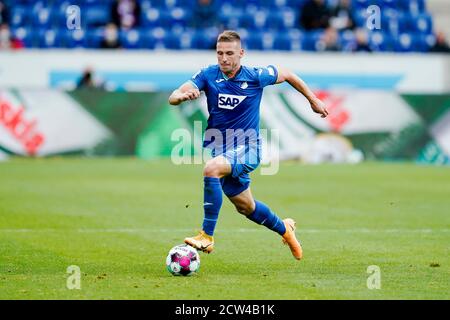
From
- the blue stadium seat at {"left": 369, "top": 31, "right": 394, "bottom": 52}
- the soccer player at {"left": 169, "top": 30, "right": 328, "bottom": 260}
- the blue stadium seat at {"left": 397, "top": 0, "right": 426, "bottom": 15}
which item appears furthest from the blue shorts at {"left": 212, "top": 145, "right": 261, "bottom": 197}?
the blue stadium seat at {"left": 397, "top": 0, "right": 426, "bottom": 15}

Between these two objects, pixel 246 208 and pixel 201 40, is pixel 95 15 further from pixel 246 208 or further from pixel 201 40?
pixel 246 208

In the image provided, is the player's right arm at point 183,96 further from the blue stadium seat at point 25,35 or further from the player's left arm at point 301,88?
the blue stadium seat at point 25,35

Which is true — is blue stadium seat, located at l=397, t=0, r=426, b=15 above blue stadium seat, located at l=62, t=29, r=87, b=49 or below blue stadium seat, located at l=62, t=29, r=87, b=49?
above

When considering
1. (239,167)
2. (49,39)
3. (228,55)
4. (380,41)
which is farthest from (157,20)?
(239,167)

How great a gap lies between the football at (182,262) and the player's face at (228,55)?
1.76 metres

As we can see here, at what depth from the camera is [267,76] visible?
30.9 ft

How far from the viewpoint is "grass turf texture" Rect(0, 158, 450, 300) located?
7945mm

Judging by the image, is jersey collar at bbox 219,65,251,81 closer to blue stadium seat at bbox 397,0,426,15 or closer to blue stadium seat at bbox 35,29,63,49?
blue stadium seat at bbox 35,29,63,49

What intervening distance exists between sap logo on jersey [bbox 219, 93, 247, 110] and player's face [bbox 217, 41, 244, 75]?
24cm

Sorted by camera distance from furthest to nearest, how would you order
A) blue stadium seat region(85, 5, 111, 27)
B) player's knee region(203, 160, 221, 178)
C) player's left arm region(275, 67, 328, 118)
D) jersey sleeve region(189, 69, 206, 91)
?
blue stadium seat region(85, 5, 111, 27), player's left arm region(275, 67, 328, 118), jersey sleeve region(189, 69, 206, 91), player's knee region(203, 160, 221, 178)

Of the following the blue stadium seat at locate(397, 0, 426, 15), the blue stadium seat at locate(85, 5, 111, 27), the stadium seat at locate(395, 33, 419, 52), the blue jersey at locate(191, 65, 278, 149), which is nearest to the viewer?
the blue jersey at locate(191, 65, 278, 149)

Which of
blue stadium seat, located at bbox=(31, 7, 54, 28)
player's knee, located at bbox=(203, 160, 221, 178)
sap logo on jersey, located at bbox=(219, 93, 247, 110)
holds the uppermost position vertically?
blue stadium seat, located at bbox=(31, 7, 54, 28)

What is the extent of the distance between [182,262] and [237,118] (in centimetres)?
161
